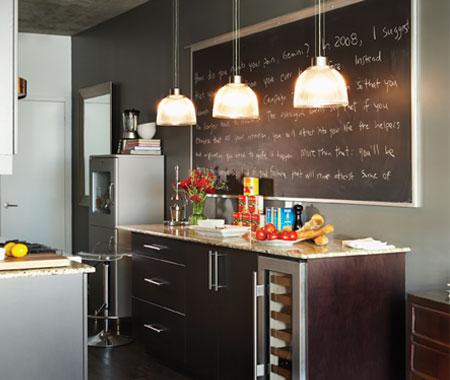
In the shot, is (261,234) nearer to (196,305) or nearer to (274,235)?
(274,235)

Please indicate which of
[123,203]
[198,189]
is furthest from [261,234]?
[123,203]

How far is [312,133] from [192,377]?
1639 mm

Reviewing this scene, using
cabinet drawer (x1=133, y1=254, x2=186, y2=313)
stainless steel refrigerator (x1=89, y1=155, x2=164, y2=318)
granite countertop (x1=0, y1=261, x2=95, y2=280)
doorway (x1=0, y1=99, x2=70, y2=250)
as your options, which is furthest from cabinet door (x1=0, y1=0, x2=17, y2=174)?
doorway (x1=0, y1=99, x2=70, y2=250)

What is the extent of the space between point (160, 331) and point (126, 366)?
352 mm

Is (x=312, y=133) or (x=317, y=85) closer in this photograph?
(x=317, y=85)

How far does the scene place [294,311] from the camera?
348cm

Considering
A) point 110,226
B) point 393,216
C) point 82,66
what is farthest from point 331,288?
point 82,66

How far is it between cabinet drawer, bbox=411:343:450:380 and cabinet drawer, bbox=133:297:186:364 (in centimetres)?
163

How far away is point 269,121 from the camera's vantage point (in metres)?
4.80

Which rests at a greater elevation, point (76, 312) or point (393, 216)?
point (393, 216)

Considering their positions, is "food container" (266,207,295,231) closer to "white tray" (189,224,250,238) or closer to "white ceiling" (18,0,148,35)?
"white tray" (189,224,250,238)

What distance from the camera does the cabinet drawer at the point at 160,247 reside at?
4.53m

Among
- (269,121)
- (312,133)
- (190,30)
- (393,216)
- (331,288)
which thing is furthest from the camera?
(190,30)

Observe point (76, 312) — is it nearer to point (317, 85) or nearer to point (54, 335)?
point (54, 335)
